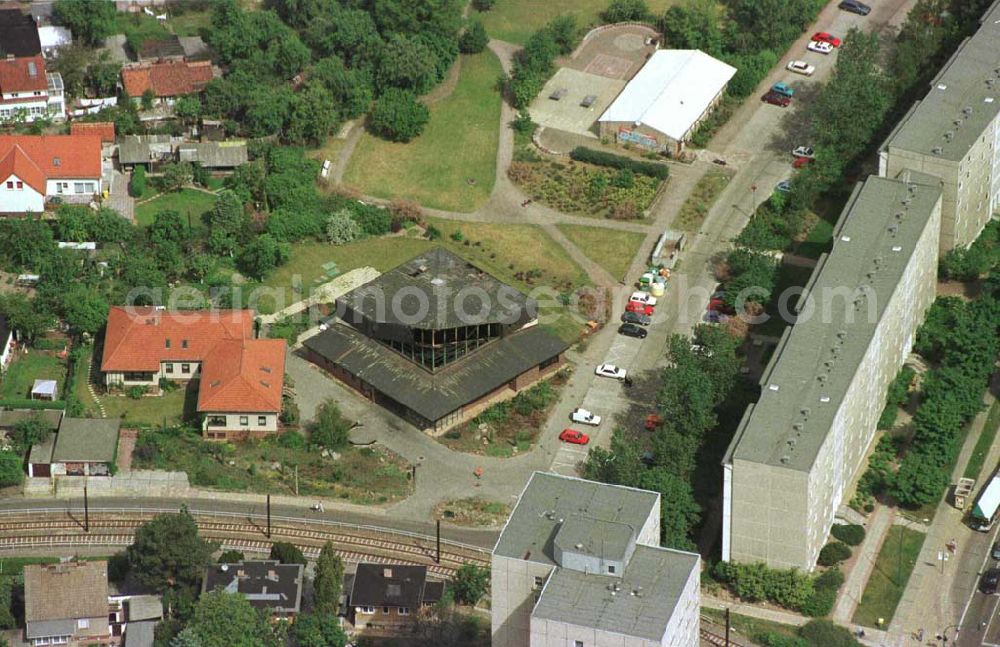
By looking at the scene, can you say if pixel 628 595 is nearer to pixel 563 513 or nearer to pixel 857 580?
pixel 563 513

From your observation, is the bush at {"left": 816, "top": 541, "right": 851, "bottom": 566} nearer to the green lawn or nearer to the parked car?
the green lawn

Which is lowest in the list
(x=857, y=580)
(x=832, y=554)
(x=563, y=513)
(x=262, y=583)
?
(x=857, y=580)

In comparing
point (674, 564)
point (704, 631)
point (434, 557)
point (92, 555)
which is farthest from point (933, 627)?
point (92, 555)

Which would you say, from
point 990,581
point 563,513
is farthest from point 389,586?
point 990,581

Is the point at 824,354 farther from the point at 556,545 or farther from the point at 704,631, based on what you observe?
the point at 556,545

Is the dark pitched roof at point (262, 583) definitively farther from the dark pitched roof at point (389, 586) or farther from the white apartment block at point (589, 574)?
the white apartment block at point (589, 574)

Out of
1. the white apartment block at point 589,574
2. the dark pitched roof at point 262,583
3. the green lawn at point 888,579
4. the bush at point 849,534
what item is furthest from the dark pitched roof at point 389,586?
the green lawn at point 888,579
